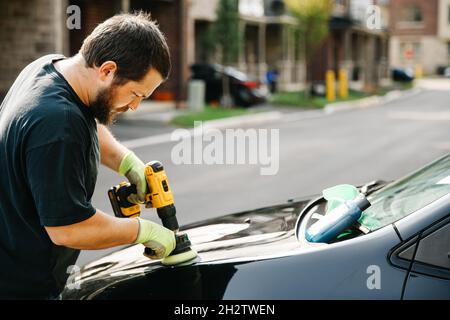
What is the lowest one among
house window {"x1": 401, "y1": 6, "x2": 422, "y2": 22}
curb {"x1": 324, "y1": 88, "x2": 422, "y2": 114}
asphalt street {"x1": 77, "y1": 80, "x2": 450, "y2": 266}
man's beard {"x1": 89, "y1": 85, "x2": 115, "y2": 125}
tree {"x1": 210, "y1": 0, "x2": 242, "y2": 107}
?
asphalt street {"x1": 77, "y1": 80, "x2": 450, "y2": 266}

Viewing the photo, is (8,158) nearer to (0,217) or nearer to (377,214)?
(0,217)

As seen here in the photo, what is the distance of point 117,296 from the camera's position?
109 inches

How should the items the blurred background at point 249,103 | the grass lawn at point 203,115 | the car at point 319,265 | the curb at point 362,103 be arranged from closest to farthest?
1. the car at point 319,265
2. the blurred background at point 249,103
3. the grass lawn at point 203,115
4. the curb at point 362,103

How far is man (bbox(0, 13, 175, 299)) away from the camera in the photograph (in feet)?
7.86

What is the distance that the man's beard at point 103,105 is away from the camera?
2576 millimetres

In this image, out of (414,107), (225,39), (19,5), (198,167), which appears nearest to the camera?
(198,167)

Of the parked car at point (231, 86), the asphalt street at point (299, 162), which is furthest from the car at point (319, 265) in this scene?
the parked car at point (231, 86)

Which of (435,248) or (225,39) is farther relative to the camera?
(225,39)

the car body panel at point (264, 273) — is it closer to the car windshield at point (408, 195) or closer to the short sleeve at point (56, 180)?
the car windshield at point (408, 195)

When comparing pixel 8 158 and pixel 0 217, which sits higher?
pixel 8 158

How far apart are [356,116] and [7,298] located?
22.1m

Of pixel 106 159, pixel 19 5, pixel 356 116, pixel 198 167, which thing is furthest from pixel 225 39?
pixel 106 159

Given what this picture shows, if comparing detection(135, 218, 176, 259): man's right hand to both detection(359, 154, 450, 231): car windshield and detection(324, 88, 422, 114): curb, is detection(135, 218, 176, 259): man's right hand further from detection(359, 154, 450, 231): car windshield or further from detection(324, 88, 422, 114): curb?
detection(324, 88, 422, 114): curb

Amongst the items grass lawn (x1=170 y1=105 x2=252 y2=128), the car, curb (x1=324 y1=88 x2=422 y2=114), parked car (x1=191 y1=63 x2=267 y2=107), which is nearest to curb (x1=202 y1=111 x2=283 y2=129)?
grass lawn (x1=170 y1=105 x2=252 y2=128)
